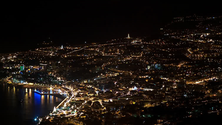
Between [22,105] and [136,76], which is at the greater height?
[136,76]

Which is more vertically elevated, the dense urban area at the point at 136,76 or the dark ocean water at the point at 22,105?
the dense urban area at the point at 136,76

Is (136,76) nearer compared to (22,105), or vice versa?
(22,105)

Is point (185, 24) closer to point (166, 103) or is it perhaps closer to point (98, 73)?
point (98, 73)

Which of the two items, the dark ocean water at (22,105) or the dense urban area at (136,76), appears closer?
the dense urban area at (136,76)

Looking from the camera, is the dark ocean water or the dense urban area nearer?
the dense urban area

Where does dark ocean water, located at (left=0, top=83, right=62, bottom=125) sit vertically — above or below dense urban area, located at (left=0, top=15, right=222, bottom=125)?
below
